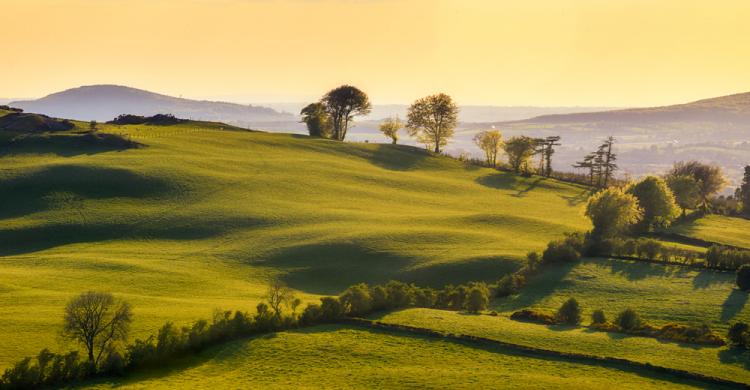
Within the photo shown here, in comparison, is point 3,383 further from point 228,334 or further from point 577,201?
point 577,201

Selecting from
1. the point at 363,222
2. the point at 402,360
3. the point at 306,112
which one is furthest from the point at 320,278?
the point at 306,112

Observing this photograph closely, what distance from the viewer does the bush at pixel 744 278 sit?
6803cm

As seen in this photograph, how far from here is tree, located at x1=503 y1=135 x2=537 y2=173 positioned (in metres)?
170

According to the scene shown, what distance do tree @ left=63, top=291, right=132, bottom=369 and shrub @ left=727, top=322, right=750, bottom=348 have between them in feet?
160

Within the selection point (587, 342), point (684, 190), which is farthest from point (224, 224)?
point (684, 190)

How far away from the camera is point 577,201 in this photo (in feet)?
457

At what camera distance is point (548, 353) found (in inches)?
1962

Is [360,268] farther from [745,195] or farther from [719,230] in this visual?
[745,195]

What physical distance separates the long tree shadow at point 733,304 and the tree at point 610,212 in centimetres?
2424

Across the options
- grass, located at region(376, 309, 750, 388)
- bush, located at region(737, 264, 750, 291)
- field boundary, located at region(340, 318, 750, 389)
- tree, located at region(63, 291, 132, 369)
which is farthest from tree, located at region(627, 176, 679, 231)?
tree, located at region(63, 291, 132, 369)

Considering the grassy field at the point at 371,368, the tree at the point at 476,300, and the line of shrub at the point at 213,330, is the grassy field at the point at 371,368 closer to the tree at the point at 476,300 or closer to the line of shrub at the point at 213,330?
the line of shrub at the point at 213,330

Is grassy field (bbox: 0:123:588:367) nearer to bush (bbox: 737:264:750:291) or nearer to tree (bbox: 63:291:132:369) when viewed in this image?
tree (bbox: 63:291:132:369)

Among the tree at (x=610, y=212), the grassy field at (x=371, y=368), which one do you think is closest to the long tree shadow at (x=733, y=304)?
the grassy field at (x=371, y=368)

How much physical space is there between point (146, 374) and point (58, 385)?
5922mm
